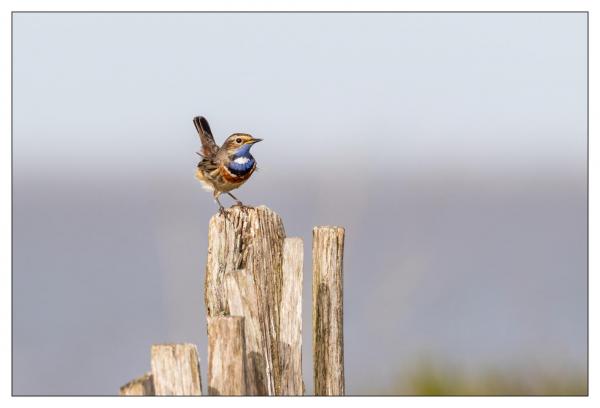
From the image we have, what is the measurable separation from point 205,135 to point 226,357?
4.63m

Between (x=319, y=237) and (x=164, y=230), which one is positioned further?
(x=164, y=230)

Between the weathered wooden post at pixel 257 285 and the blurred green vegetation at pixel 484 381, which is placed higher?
the weathered wooden post at pixel 257 285

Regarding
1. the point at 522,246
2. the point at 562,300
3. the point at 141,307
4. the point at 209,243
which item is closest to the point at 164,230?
the point at 209,243

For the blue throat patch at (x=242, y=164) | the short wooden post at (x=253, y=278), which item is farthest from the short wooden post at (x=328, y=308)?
the blue throat patch at (x=242, y=164)

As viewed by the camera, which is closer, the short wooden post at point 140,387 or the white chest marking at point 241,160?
the short wooden post at point 140,387

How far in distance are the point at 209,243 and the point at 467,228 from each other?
12702 millimetres

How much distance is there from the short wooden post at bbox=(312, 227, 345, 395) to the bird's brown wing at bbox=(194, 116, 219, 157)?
356 cm

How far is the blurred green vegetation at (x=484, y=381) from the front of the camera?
861 cm

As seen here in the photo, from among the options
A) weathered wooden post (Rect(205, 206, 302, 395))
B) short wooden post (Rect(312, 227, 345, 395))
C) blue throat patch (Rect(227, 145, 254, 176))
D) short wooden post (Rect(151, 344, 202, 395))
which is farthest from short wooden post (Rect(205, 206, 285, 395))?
blue throat patch (Rect(227, 145, 254, 176))

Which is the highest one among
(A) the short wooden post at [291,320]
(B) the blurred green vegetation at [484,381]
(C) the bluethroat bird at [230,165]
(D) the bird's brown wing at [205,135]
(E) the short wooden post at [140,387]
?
(D) the bird's brown wing at [205,135]

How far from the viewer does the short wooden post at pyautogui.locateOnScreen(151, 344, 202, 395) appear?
490 cm

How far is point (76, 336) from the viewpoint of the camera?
14281 mm

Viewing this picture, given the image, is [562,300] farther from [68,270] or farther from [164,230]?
[68,270]

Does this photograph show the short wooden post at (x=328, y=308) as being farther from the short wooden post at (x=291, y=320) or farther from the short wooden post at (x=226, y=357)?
the short wooden post at (x=226, y=357)
